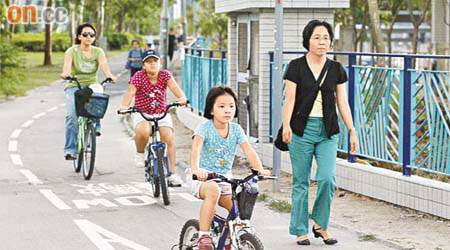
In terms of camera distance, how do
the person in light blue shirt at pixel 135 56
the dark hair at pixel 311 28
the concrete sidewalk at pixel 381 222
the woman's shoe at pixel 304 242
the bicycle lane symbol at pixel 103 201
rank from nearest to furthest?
the dark hair at pixel 311 28, the woman's shoe at pixel 304 242, the concrete sidewalk at pixel 381 222, the bicycle lane symbol at pixel 103 201, the person in light blue shirt at pixel 135 56

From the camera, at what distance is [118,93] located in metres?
33.6

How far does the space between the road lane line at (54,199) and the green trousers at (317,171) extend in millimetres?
3104

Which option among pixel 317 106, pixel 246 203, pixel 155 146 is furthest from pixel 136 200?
pixel 246 203

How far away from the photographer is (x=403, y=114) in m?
11.1

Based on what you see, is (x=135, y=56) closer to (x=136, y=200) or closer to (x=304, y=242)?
(x=136, y=200)

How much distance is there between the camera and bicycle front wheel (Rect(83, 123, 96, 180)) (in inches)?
525

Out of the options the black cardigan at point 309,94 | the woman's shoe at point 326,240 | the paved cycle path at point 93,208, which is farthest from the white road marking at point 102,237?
the black cardigan at point 309,94

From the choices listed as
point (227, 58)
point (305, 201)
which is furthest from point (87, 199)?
point (227, 58)

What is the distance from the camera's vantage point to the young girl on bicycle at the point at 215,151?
755cm

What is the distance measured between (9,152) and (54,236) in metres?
7.42

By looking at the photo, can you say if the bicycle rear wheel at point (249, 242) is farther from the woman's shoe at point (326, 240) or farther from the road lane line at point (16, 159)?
the road lane line at point (16, 159)

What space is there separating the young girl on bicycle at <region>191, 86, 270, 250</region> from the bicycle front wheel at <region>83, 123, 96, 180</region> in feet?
18.7

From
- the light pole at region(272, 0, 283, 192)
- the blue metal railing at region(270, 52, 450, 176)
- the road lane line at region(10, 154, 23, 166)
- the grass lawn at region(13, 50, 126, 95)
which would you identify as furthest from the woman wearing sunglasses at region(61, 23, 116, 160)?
the grass lawn at region(13, 50, 126, 95)

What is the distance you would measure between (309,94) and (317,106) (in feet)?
0.42
